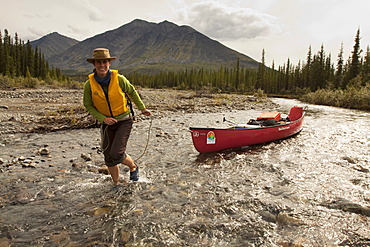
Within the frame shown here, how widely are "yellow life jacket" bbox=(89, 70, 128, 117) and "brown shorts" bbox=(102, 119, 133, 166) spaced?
314 millimetres

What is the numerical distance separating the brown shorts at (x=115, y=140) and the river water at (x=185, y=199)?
0.84m

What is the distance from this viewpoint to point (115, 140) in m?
4.95

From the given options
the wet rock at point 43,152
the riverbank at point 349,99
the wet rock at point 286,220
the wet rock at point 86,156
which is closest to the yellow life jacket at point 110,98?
the wet rock at point 86,156

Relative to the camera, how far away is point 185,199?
501 centimetres

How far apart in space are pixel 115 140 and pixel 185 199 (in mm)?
2075

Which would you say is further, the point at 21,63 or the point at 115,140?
the point at 21,63

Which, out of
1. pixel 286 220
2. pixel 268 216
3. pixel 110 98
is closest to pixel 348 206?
pixel 286 220

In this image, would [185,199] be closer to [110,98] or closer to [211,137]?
[110,98]

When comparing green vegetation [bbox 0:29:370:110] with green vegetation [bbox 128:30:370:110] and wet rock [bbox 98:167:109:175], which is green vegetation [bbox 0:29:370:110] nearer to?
green vegetation [bbox 128:30:370:110]

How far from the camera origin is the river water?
3.70 metres

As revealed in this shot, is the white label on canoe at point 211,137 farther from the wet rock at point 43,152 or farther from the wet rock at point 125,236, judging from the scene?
the wet rock at point 43,152

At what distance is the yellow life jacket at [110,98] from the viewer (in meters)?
4.65

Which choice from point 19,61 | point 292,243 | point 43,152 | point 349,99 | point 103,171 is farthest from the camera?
point 19,61

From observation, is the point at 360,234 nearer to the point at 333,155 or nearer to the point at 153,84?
the point at 333,155
